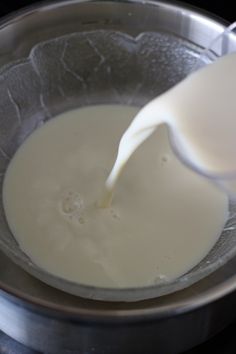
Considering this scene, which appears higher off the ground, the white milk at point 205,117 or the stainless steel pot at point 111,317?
the white milk at point 205,117

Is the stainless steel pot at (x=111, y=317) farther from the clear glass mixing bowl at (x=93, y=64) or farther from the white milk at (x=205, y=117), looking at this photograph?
the clear glass mixing bowl at (x=93, y=64)

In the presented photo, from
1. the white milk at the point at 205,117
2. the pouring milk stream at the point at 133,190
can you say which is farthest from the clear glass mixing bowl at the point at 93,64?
the white milk at the point at 205,117

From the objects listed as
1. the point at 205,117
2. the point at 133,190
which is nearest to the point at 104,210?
the point at 133,190

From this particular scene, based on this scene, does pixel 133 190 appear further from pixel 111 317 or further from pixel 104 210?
pixel 111 317

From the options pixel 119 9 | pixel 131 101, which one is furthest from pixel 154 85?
pixel 119 9

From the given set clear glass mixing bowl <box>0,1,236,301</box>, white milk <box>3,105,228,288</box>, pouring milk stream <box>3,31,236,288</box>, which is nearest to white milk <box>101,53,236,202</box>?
pouring milk stream <box>3,31,236,288</box>

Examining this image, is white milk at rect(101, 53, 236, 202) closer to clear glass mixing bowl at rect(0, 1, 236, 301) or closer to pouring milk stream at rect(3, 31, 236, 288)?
pouring milk stream at rect(3, 31, 236, 288)
